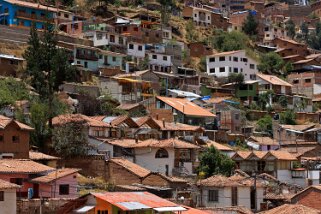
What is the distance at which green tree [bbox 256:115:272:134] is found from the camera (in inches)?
2630

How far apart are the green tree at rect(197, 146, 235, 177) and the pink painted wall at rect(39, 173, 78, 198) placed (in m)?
13.4

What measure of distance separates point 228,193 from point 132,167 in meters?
5.62

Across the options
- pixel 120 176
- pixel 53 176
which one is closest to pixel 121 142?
pixel 120 176

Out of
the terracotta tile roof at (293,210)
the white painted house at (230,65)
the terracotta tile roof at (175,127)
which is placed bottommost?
the terracotta tile roof at (293,210)

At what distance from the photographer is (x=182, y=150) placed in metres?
48.8

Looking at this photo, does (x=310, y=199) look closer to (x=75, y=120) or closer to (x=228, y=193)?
(x=228, y=193)

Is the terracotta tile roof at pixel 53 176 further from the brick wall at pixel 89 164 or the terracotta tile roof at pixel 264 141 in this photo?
the terracotta tile roof at pixel 264 141

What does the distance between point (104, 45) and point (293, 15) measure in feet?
190

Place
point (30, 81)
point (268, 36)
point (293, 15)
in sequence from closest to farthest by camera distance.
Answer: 1. point (30, 81)
2. point (268, 36)
3. point (293, 15)

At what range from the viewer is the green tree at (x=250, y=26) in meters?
99.3

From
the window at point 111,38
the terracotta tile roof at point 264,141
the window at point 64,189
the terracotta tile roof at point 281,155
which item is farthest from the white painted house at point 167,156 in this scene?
the window at point 111,38

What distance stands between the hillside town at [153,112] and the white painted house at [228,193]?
0.07 metres

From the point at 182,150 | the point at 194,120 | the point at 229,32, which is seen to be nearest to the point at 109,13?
the point at 229,32

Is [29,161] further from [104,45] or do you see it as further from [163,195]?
[104,45]
